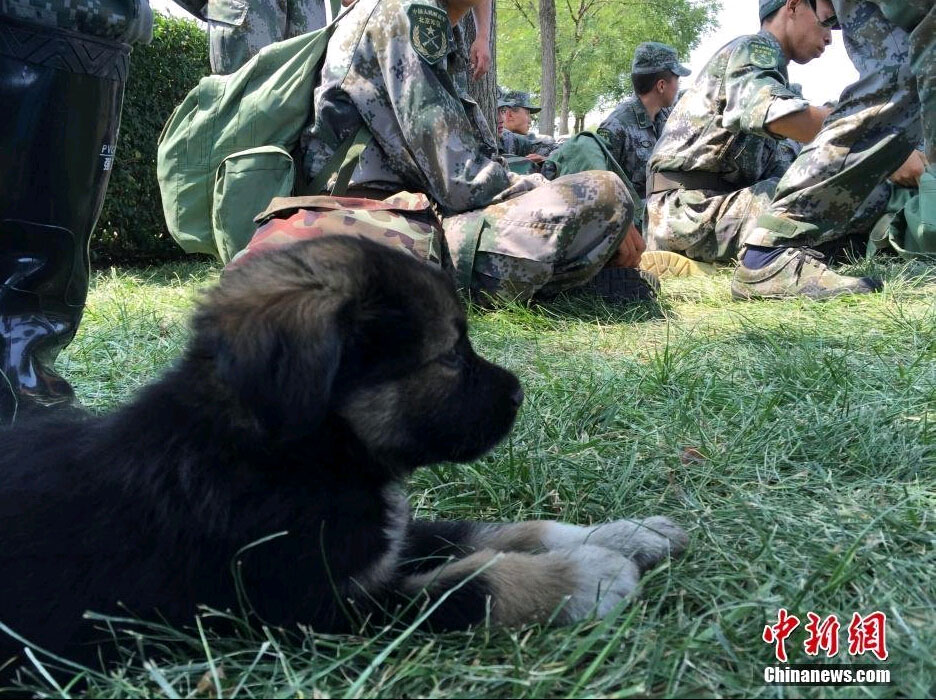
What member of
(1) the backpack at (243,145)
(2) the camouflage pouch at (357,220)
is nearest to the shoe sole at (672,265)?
(2) the camouflage pouch at (357,220)

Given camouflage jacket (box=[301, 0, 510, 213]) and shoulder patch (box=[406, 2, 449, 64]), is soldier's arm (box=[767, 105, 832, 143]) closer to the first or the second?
camouflage jacket (box=[301, 0, 510, 213])

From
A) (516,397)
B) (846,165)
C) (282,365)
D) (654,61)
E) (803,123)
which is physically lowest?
(516,397)

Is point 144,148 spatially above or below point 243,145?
below

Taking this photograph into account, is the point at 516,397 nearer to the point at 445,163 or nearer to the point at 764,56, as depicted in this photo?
the point at 445,163

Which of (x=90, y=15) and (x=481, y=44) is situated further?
(x=481, y=44)

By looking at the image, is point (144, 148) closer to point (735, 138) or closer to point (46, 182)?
point (735, 138)

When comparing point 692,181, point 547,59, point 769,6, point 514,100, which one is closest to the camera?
point 769,6

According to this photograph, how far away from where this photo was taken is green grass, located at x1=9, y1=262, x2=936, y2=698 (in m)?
1.65

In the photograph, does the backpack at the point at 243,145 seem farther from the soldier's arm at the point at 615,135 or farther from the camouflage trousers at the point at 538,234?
the soldier's arm at the point at 615,135

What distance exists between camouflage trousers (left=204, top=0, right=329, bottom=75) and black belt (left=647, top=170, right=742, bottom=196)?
4105 millimetres

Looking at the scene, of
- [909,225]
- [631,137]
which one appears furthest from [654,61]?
[909,225]

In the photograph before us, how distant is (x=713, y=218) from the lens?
7492mm

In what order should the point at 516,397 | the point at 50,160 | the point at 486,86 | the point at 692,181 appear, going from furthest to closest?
the point at 486,86 → the point at 692,181 → the point at 50,160 → the point at 516,397

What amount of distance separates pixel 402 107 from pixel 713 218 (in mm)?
3760
